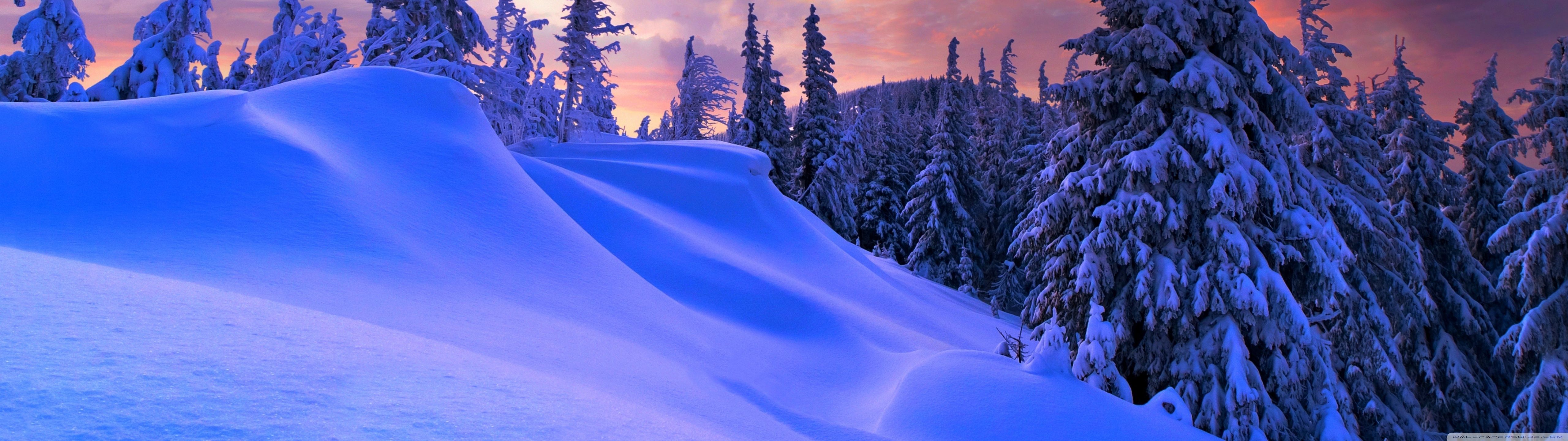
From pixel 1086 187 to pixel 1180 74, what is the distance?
6.43ft

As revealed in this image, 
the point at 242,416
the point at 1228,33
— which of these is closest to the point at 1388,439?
the point at 1228,33

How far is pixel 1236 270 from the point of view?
8.98 m

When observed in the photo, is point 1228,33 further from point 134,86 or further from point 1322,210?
point 134,86

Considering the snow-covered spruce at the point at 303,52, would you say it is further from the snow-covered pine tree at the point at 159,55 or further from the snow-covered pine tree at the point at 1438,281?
the snow-covered pine tree at the point at 1438,281

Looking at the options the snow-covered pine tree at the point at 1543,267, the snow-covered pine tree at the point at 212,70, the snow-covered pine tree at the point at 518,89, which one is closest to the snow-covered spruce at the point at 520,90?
the snow-covered pine tree at the point at 518,89

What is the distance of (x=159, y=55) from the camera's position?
58.9 ft

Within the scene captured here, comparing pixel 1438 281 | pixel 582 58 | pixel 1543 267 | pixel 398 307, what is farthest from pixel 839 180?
pixel 398 307

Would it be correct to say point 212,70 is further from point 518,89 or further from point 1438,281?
point 1438,281

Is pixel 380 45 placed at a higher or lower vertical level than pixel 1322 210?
higher

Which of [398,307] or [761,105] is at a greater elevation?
[761,105]

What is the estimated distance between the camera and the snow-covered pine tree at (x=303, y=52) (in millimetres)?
16188

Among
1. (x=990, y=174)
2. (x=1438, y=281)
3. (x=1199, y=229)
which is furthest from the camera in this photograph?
(x=990, y=174)

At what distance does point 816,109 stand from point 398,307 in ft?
84.4

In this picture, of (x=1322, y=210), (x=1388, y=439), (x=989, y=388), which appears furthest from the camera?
(x=1388, y=439)
